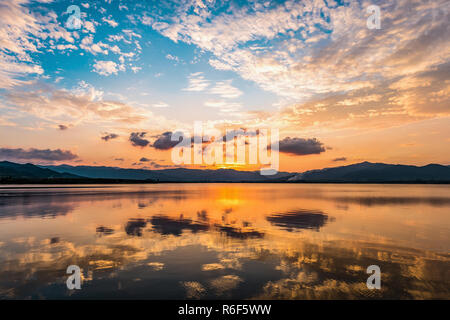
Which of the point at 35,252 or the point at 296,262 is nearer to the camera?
the point at 296,262

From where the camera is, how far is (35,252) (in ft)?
48.7

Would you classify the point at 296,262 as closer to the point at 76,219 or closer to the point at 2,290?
the point at 2,290

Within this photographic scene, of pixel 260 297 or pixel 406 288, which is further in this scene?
pixel 406 288

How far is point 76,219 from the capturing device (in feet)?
89.6

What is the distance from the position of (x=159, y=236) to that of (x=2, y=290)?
1030 cm

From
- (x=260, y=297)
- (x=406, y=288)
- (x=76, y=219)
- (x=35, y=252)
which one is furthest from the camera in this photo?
(x=76, y=219)

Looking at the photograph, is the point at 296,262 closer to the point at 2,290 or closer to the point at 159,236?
the point at 159,236

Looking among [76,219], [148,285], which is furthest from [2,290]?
[76,219]

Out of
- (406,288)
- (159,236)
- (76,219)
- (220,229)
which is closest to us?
(406,288)

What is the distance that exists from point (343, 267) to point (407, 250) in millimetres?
6512
